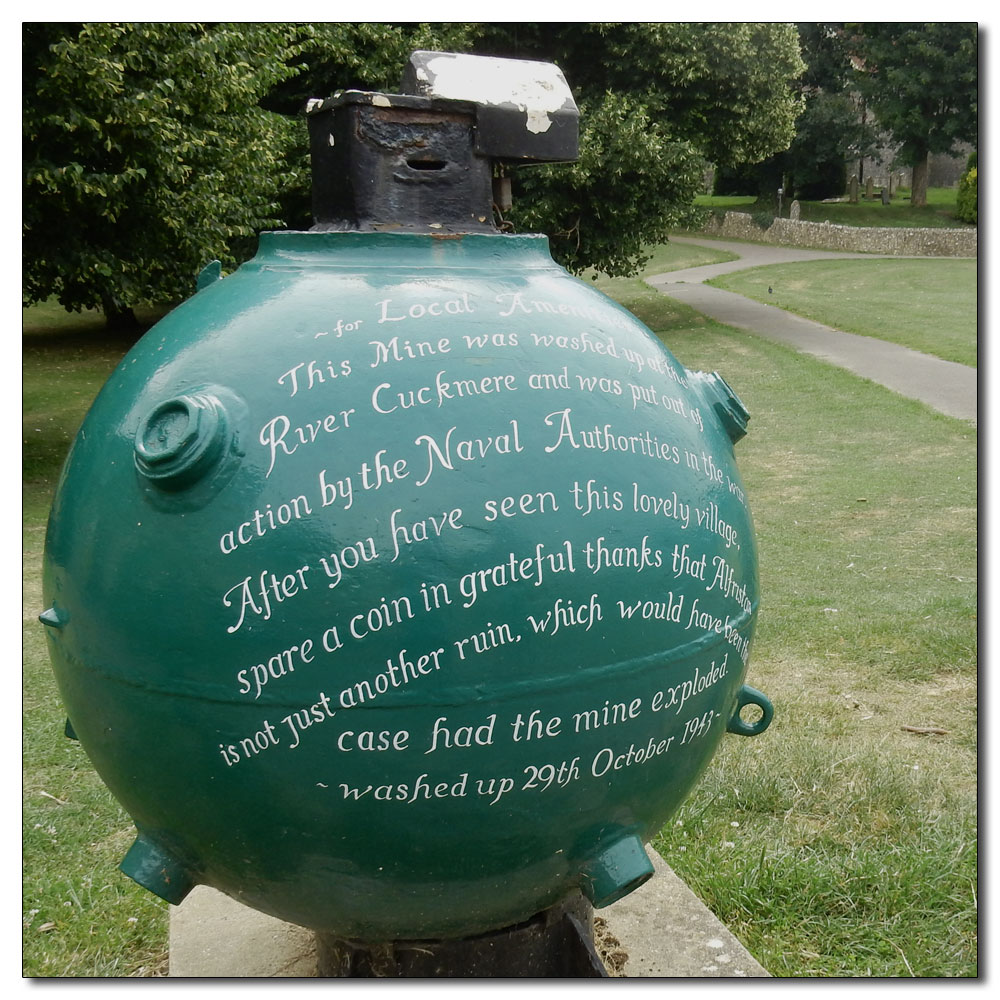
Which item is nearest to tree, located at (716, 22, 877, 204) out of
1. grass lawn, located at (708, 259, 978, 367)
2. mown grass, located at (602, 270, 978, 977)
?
grass lawn, located at (708, 259, 978, 367)

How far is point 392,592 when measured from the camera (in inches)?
87.0

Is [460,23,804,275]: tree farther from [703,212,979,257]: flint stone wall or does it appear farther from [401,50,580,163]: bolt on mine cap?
[703,212,979,257]: flint stone wall

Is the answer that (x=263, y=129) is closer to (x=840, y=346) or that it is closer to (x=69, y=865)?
(x=69, y=865)

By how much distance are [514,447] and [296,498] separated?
1.48ft

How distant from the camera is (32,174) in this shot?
29.0 ft

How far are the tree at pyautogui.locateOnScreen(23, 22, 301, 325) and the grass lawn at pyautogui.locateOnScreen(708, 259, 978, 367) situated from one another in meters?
10.3

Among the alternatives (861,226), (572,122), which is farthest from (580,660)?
(861,226)

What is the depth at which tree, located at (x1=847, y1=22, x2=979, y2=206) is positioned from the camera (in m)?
30.6

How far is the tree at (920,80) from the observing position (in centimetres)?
3056

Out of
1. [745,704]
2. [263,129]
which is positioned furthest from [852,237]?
[745,704]

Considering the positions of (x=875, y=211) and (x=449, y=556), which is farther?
(x=875, y=211)

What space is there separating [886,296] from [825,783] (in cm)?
2093

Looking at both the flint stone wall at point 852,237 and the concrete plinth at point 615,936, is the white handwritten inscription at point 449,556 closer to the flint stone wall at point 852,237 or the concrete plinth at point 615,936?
the concrete plinth at point 615,936

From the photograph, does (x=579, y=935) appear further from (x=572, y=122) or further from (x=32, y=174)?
(x=32, y=174)
